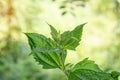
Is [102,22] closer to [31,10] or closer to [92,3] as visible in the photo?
[92,3]

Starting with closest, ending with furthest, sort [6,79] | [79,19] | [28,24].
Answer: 1. [6,79]
2. [79,19]
3. [28,24]

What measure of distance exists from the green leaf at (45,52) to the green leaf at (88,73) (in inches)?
1.1

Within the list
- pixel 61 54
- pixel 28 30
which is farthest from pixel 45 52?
pixel 28 30

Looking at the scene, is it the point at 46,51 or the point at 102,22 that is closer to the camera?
the point at 46,51

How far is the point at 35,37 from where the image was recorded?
1.78ft

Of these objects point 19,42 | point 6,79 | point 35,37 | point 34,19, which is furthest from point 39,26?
point 35,37

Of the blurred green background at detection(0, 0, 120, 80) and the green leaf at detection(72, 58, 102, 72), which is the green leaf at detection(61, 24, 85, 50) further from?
the blurred green background at detection(0, 0, 120, 80)

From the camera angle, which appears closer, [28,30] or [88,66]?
[88,66]

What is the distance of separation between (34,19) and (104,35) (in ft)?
2.92

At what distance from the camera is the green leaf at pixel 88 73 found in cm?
51

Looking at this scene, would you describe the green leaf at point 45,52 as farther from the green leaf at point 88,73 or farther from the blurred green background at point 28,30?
the blurred green background at point 28,30

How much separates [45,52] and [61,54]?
27mm

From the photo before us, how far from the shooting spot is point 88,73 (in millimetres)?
512

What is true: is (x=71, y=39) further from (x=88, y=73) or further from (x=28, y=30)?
(x=28, y=30)
